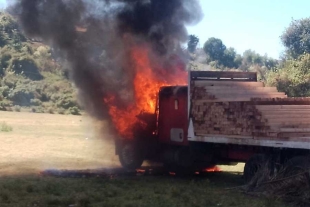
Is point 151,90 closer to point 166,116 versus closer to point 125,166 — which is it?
point 166,116

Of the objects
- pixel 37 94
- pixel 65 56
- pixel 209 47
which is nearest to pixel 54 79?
pixel 37 94

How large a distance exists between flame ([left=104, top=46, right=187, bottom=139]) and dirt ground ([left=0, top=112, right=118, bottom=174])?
3.34ft

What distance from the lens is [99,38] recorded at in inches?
725

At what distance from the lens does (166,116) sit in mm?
16438

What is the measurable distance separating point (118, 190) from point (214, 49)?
2716 inches

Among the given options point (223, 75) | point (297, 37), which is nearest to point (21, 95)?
point (297, 37)

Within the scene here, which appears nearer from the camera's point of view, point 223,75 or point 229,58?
point 223,75

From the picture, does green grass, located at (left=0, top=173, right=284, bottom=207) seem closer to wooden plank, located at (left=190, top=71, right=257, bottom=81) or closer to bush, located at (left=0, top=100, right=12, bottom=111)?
wooden plank, located at (left=190, top=71, right=257, bottom=81)

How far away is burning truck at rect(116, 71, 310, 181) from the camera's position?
13.0m

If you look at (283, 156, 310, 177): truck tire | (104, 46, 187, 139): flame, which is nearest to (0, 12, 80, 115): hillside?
(104, 46, 187, 139): flame

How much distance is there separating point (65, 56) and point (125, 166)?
4216 mm

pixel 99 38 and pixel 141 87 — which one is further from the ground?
pixel 99 38

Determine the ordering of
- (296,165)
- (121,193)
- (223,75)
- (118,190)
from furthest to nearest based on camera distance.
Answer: (223,75)
(118,190)
(121,193)
(296,165)

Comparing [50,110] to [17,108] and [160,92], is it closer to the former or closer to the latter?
[17,108]
